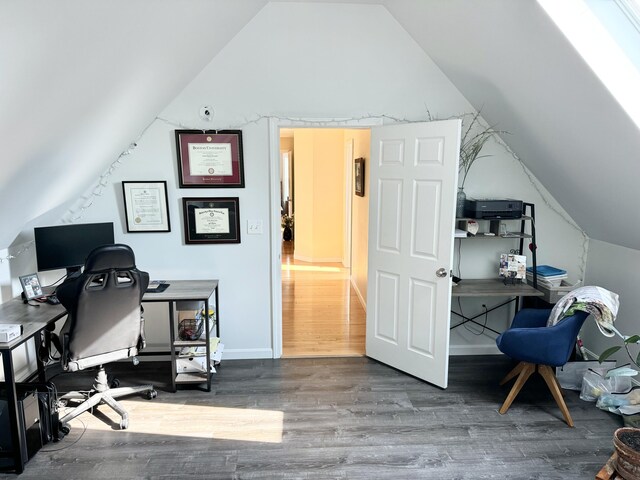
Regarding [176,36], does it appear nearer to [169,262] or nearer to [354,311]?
[169,262]

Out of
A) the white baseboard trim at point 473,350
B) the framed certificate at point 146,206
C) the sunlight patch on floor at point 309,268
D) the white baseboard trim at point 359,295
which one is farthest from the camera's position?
the sunlight patch on floor at point 309,268

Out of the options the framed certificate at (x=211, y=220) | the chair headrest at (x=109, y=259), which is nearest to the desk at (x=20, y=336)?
the chair headrest at (x=109, y=259)

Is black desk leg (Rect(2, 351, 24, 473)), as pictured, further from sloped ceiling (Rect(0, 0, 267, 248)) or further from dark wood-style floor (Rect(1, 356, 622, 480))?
sloped ceiling (Rect(0, 0, 267, 248))

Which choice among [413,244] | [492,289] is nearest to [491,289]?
[492,289]

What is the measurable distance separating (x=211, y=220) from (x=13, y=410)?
183 centimetres

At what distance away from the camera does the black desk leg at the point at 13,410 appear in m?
2.38

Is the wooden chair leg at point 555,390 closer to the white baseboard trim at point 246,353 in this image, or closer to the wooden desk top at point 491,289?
the wooden desk top at point 491,289

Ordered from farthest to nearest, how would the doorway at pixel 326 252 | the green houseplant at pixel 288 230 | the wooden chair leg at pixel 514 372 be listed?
1. the green houseplant at pixel 288 230
2. the doorway at pixel 326 252
3. the wooden chair leg at pixel 514 372

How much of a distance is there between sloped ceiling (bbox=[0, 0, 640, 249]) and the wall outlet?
3.64 ft

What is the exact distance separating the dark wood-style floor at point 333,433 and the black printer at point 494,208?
4.19ft

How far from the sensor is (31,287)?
314 cm

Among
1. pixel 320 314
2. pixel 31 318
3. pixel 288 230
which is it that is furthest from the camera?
pixel 288 230

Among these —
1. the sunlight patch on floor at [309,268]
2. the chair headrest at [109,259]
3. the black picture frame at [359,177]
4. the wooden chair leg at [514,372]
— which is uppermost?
the black picture frame at [359,177]

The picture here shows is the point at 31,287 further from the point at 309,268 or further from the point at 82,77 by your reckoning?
the point at 309,268
